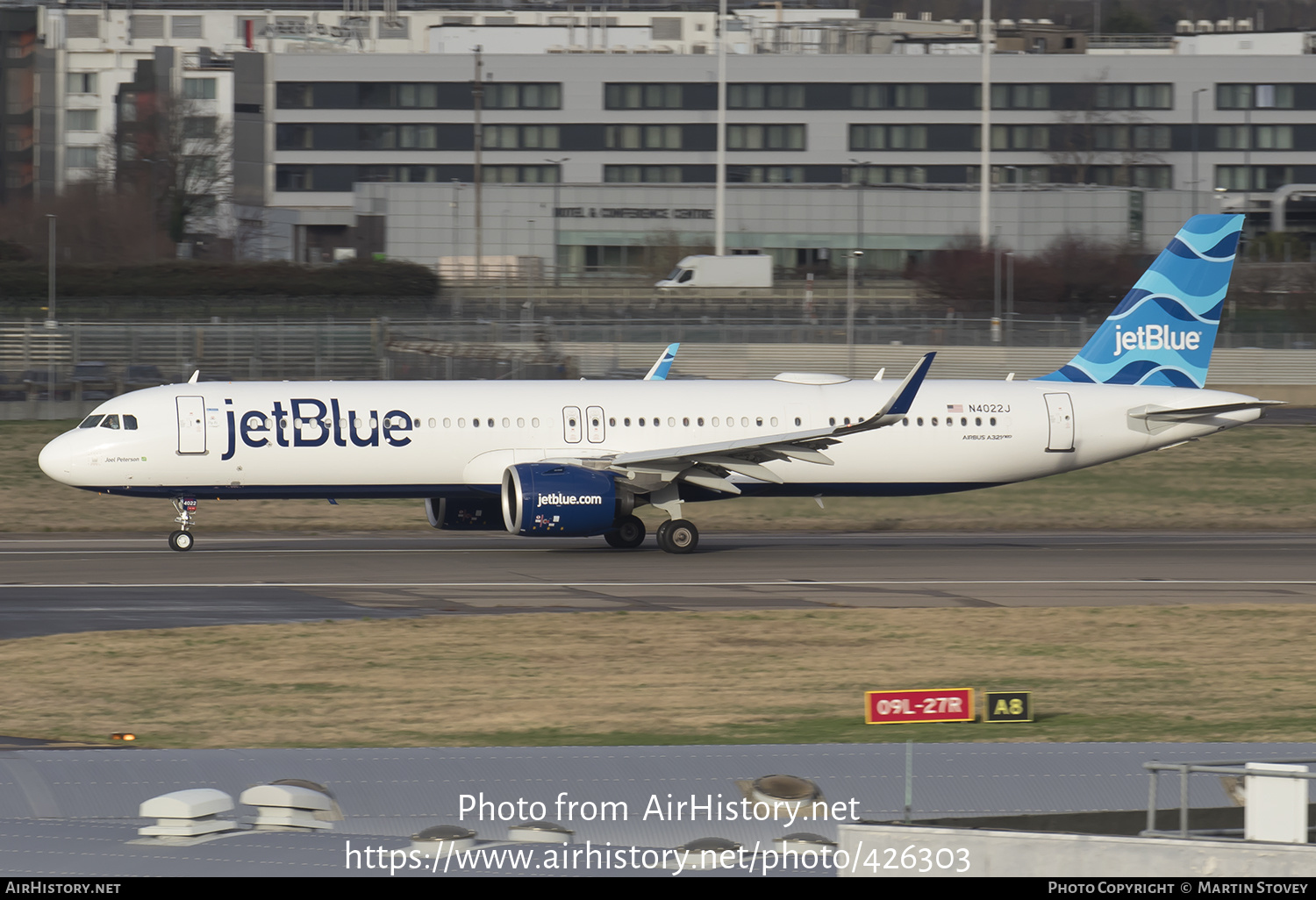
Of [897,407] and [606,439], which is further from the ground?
[897,407]

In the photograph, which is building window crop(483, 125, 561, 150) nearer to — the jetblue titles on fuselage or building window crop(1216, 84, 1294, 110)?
building window crop(1216, 84, 1294, 110)

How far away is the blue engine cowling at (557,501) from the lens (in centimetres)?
2934

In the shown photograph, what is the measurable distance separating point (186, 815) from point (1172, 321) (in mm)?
30495

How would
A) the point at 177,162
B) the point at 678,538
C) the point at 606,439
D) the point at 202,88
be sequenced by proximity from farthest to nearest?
the point at 202,88
the point at 177,162
the point at 606,439
the point at 678,538

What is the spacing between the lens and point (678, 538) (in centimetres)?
3175

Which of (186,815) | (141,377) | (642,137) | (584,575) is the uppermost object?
(642,137)

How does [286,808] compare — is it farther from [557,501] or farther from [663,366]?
[663,366]

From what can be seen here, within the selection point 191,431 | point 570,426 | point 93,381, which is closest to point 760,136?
point 93,381

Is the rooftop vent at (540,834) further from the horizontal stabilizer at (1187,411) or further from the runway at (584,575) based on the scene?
the horizontal stabilizer at (1187,411)

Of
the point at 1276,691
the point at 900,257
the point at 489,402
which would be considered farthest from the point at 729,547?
the point at 900,257

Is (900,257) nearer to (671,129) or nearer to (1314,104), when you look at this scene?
(671,129)

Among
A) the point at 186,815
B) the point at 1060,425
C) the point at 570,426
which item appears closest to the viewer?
the point at 186,815

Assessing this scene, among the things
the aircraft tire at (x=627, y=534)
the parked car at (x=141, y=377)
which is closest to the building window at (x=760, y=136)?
the parked car at (x=141, y=377)

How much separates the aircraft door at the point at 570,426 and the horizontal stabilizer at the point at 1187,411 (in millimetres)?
12022
